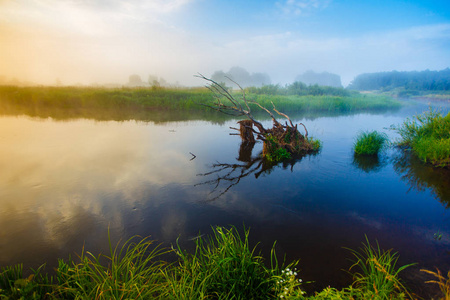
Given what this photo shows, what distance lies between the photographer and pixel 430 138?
26.5 feet

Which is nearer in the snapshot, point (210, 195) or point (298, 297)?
point (298, 297)

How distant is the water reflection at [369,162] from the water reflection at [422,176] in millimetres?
376

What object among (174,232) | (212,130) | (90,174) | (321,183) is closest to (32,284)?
(174,232)

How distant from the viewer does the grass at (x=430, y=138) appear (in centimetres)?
726

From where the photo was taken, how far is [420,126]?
29.9ft

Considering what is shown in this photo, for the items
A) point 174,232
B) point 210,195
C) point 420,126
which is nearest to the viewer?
point 174,232

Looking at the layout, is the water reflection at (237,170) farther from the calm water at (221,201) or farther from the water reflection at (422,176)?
the water reflection at (422,176)

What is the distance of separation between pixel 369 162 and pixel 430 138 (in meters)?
2.22

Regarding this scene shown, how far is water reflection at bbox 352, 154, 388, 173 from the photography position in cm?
757

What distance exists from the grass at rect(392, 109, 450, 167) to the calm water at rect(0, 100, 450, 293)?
54cm

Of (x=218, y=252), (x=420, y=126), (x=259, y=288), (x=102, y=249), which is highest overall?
(x=420, y=126)

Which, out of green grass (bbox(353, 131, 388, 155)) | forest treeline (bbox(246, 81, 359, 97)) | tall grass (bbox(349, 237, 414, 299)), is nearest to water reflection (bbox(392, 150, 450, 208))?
green grass (bbox(353, 131, 388, 155))

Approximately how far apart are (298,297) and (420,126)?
10.0 m

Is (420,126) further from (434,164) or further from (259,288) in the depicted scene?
(259,288)
